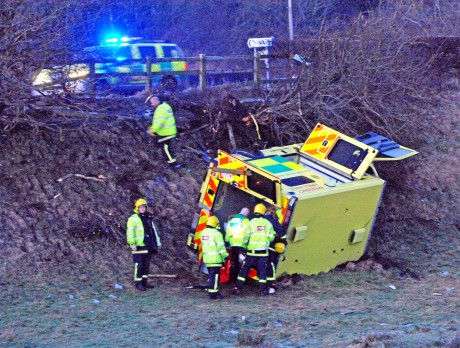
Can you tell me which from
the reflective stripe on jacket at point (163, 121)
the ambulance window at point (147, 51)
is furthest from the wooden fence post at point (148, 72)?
the ambulance window at point (147, 51)

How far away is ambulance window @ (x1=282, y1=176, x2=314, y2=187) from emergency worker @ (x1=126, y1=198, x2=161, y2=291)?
1933 mm

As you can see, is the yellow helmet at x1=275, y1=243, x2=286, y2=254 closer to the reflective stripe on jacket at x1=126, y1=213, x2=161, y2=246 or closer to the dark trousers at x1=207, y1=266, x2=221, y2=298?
the dark trousers at x1=207, y1=266, x2=221, y2=298

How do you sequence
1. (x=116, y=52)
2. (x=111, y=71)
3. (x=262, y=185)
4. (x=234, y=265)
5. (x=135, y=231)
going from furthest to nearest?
1. (x=116, y=52)
2. (x=111, y=71)
3. (x=234, y=265)
4. (x=262, y=185)
5. (x=135, y=231)

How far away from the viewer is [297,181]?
11.0 metres

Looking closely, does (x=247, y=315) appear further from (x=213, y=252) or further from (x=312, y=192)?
(x=312, y=192)

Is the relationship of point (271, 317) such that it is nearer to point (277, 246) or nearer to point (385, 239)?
point (277, 246)

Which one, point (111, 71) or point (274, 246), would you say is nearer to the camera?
point (274, 246)

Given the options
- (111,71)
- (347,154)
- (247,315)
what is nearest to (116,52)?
(111,71)

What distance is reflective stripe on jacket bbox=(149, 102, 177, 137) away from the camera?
1354 cm

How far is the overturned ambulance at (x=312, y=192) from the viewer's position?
10.7 metres

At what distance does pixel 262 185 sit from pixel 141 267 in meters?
1.96

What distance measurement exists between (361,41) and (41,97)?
258 inches

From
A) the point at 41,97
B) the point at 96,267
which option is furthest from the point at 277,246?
the point at 41,97

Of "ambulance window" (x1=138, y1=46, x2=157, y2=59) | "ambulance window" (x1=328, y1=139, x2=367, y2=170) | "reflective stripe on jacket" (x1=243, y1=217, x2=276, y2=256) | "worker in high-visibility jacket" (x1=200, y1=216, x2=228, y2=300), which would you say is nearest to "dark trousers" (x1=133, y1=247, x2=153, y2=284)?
"worker in high-visibility jacket" (x1=200, y1=216, x2=228, y2=300)
